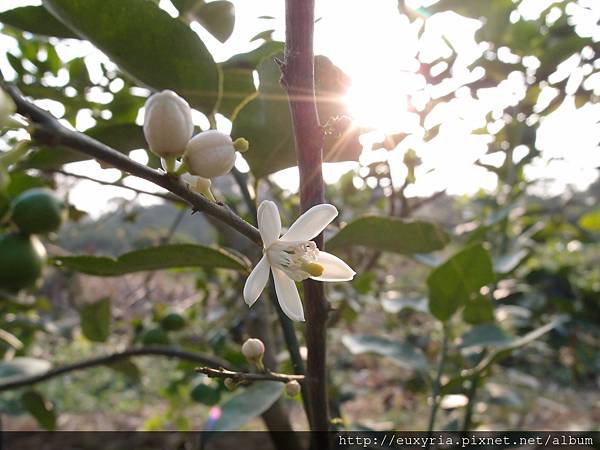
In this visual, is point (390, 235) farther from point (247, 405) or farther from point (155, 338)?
point (155, 338)

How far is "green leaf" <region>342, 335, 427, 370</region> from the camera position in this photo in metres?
1.12

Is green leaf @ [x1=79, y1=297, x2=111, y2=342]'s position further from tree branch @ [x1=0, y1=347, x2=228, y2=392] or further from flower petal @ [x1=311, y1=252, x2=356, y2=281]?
flower petal @ [x1=311, y1=252, x2=356, y2=281]

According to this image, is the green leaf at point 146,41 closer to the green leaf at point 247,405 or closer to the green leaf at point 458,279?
the green leaf at point 247,405

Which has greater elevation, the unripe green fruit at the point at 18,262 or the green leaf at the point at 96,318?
the unripe green fruit at the point at 18,262

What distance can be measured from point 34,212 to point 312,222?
740 mm

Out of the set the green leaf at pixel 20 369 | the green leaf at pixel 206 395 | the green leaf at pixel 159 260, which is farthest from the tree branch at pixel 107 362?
the green leaf at pixel 159 260

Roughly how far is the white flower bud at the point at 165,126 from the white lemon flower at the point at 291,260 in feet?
0.36

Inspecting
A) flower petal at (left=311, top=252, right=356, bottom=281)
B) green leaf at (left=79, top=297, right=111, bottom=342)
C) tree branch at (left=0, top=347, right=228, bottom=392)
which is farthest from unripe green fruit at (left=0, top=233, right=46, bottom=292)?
flower petal at (left=311, top=252, right=356, bottom=281)

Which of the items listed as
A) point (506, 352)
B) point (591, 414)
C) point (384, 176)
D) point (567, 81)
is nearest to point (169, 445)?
point (384, 176)

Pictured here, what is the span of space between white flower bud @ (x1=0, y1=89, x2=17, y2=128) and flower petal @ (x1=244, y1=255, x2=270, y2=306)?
257 millimetres

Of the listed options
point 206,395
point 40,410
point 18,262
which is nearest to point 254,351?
point 18,262

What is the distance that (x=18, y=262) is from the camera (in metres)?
0.96

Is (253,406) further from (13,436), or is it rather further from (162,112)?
(13,436)

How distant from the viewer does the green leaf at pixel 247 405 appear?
0.70 metres
